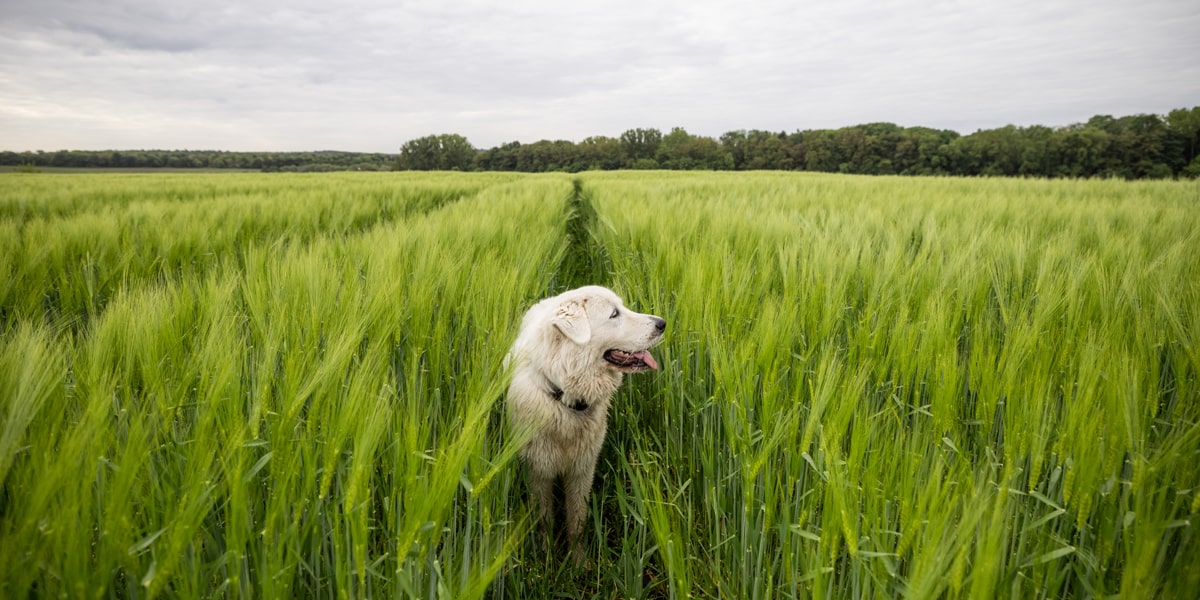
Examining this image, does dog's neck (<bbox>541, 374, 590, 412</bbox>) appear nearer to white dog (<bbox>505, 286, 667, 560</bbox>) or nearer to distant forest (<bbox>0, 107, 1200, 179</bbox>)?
white dog (<bbox>505, 286, 667, 560</bbox>)

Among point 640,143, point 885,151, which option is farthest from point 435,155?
point 885,151

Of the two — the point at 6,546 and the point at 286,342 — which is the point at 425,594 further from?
the point at 286,342

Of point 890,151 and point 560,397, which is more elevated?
point 890,151

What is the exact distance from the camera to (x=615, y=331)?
1.81m

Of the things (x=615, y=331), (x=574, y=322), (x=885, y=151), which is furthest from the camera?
(x=885, y=151)

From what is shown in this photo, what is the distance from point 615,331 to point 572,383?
244mm

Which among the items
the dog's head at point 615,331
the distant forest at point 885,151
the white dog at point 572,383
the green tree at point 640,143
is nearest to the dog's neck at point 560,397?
the white dog at point 572,383

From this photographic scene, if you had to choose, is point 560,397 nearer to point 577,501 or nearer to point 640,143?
point 577,501

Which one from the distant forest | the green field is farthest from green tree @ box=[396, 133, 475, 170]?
the green field

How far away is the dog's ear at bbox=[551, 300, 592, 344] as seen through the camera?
1671 mm

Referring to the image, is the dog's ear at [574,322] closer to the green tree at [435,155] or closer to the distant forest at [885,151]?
the distant forest at [885,151]

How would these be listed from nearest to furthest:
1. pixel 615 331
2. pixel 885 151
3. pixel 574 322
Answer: pixel 574 322, pixel 615 331, pixel 885 151

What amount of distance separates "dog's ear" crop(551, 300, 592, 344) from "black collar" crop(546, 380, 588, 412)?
0.19 m

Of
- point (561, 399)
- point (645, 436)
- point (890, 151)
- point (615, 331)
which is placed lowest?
point (645, 436)
